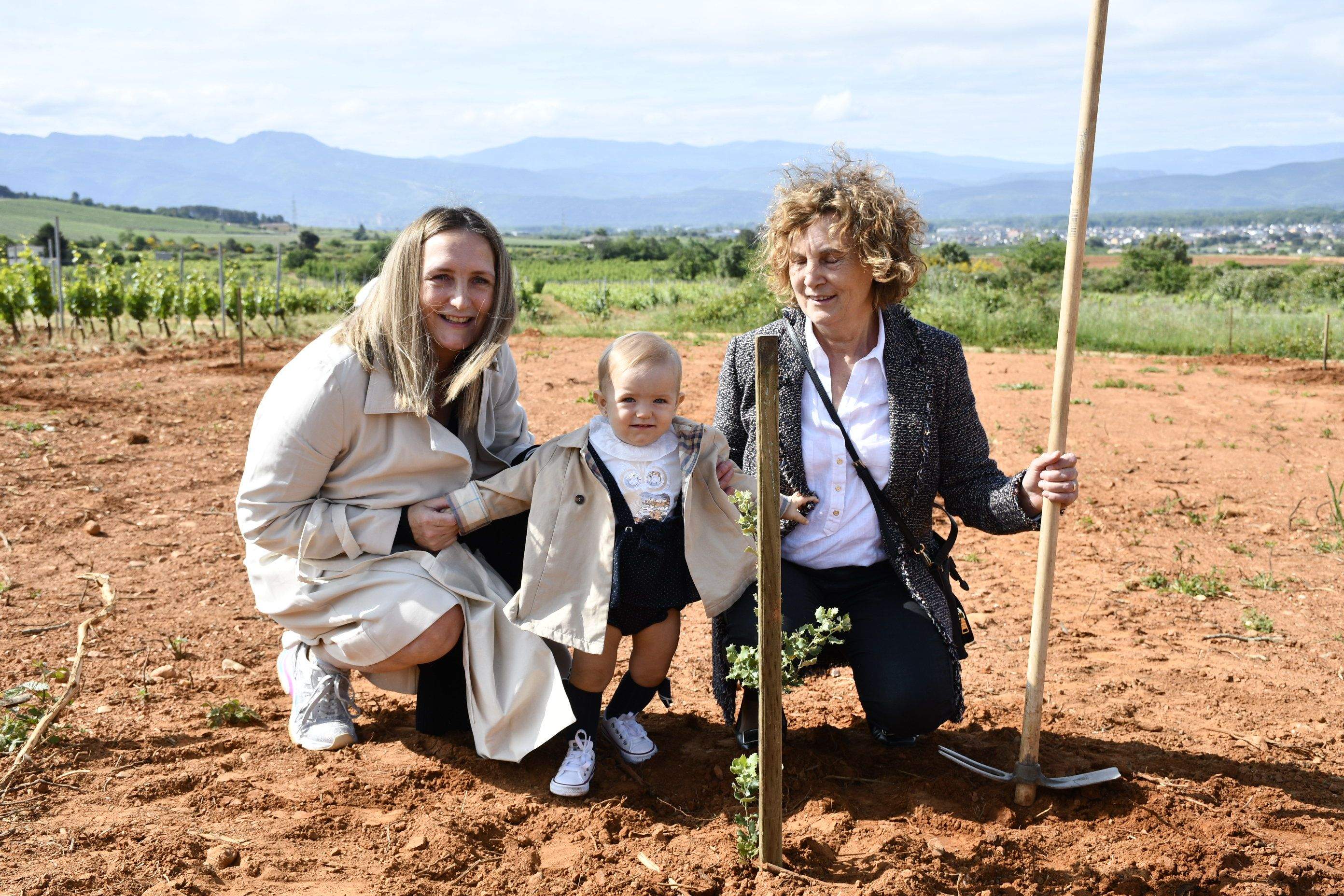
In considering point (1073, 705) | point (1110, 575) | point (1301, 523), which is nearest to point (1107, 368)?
point (1301, 523)

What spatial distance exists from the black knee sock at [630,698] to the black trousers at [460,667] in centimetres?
41

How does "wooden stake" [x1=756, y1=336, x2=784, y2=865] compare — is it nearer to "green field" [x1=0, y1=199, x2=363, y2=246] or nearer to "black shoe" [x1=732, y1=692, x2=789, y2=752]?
"black shoe" [x1=732, y1=692, x2=789, y2=752]

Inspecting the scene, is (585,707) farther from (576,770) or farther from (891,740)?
(891,740)

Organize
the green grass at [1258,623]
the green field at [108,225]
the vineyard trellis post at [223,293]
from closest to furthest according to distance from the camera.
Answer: the green grass at [1258,623] → the vineyard trellis post at [223,293] → the green field at [108,225]

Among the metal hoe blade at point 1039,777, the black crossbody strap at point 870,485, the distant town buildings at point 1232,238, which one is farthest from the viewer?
the distant town buildings at point 1232,238

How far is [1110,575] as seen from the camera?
4.62 meters

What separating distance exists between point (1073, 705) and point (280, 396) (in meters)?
2.57

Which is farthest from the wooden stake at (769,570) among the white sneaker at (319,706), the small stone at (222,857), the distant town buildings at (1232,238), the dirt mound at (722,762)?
the distant town buildings at (1232,238)

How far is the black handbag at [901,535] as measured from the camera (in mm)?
2658

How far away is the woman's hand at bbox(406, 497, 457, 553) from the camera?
2.74 metres

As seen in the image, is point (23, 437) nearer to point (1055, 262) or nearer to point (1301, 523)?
point (1301, 523)

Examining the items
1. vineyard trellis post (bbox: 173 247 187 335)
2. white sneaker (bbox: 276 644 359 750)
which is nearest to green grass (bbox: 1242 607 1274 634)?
white sneaker (bbox: 276 644 359 750)

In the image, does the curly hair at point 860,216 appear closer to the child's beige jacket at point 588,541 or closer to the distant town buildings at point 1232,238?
the child's beige jacket at point 588,541

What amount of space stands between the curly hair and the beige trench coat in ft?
3.66
